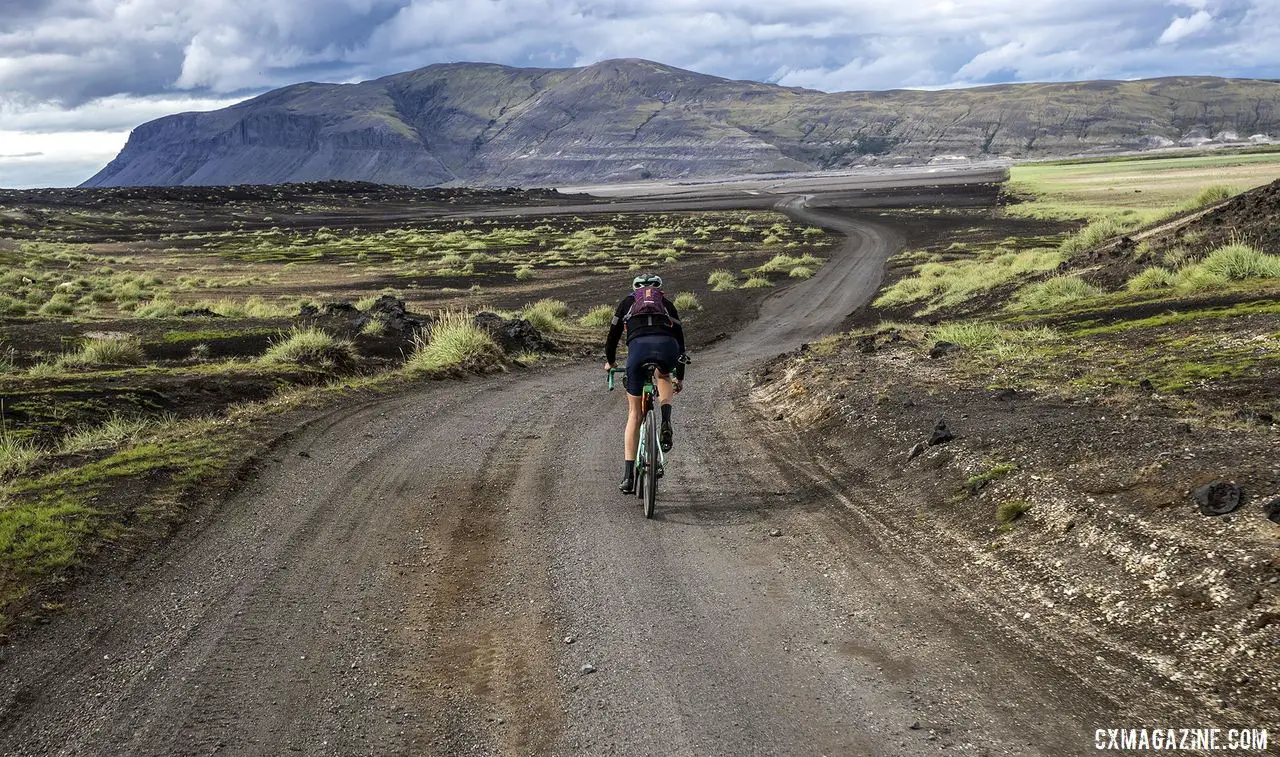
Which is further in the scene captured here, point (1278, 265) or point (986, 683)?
point (1278, 265)

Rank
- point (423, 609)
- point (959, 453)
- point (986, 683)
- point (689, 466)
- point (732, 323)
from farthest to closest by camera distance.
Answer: point (732, 323)
point (689, 466)
point (959, 453)
point (423, 609)
point (986, 683)

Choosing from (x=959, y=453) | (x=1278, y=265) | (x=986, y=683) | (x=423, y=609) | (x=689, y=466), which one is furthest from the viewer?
(x=1278, y=265)

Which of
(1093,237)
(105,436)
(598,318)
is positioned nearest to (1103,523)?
(105,436)

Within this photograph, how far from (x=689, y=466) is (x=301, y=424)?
592 cm

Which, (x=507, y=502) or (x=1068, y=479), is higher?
(x=1068, y=479)

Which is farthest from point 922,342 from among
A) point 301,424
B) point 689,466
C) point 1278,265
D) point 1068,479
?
point 301,424

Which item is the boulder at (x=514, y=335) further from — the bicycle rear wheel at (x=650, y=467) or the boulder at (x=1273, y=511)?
the boulder at (x=1273, y=511)

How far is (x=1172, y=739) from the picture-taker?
13.8 ft

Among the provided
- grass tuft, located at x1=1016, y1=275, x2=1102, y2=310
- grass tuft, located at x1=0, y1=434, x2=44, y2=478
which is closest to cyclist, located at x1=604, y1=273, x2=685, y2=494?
grass tuft, located at x1=0, y1=434, x2=44, y2=478

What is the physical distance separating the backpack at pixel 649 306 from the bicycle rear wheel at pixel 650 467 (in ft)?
3.32

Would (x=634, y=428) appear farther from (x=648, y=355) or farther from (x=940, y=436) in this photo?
(x=940, y=436)

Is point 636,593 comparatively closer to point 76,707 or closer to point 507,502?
point 507,502

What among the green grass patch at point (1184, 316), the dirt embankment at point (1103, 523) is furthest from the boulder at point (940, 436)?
the green grass patch at point (1184, 316)

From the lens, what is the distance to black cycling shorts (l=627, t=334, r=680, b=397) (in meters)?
8.87
